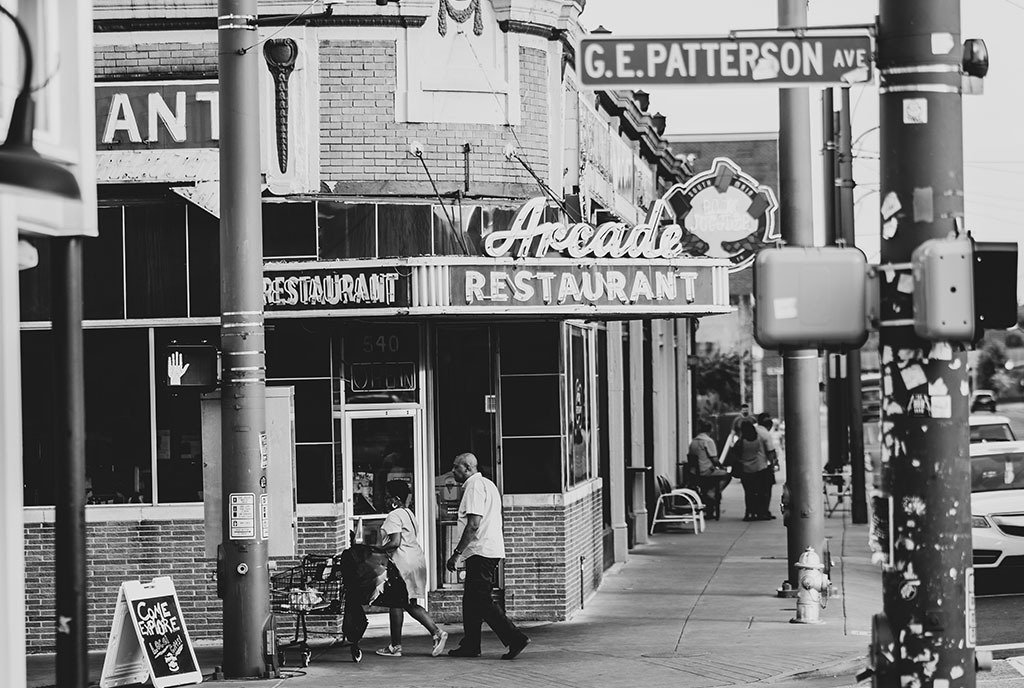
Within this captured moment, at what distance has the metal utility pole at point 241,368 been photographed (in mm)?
11797

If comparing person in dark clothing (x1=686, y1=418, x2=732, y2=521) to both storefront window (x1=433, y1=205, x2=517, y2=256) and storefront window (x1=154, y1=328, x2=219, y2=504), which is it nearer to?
storefront window (x1=433, y1=205, x2=517, y2=256)

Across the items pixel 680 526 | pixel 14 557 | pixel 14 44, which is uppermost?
pixel 14 44

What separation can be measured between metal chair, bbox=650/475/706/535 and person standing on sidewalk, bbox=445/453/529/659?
34.2 feet

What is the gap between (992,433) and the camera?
26391mm

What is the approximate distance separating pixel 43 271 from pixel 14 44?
6.12 metres

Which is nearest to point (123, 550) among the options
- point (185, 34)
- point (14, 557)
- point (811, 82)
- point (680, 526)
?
point (185, 34)

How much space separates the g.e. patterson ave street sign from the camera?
20.8 feet

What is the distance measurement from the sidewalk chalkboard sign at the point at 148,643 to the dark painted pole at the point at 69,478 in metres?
2.24

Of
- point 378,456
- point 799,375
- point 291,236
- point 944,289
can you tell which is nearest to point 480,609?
point 378,456

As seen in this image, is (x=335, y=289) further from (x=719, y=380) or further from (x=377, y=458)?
(x=719, y=380)

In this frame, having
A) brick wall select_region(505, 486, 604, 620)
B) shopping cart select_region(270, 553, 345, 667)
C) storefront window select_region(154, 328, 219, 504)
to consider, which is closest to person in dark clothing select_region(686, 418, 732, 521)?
brick wall select_region(505, 486, 604, 620)

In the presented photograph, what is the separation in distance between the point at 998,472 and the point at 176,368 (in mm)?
10413

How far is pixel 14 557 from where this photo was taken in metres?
8.57

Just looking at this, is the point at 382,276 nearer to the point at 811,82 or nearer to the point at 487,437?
the point at 487,437
